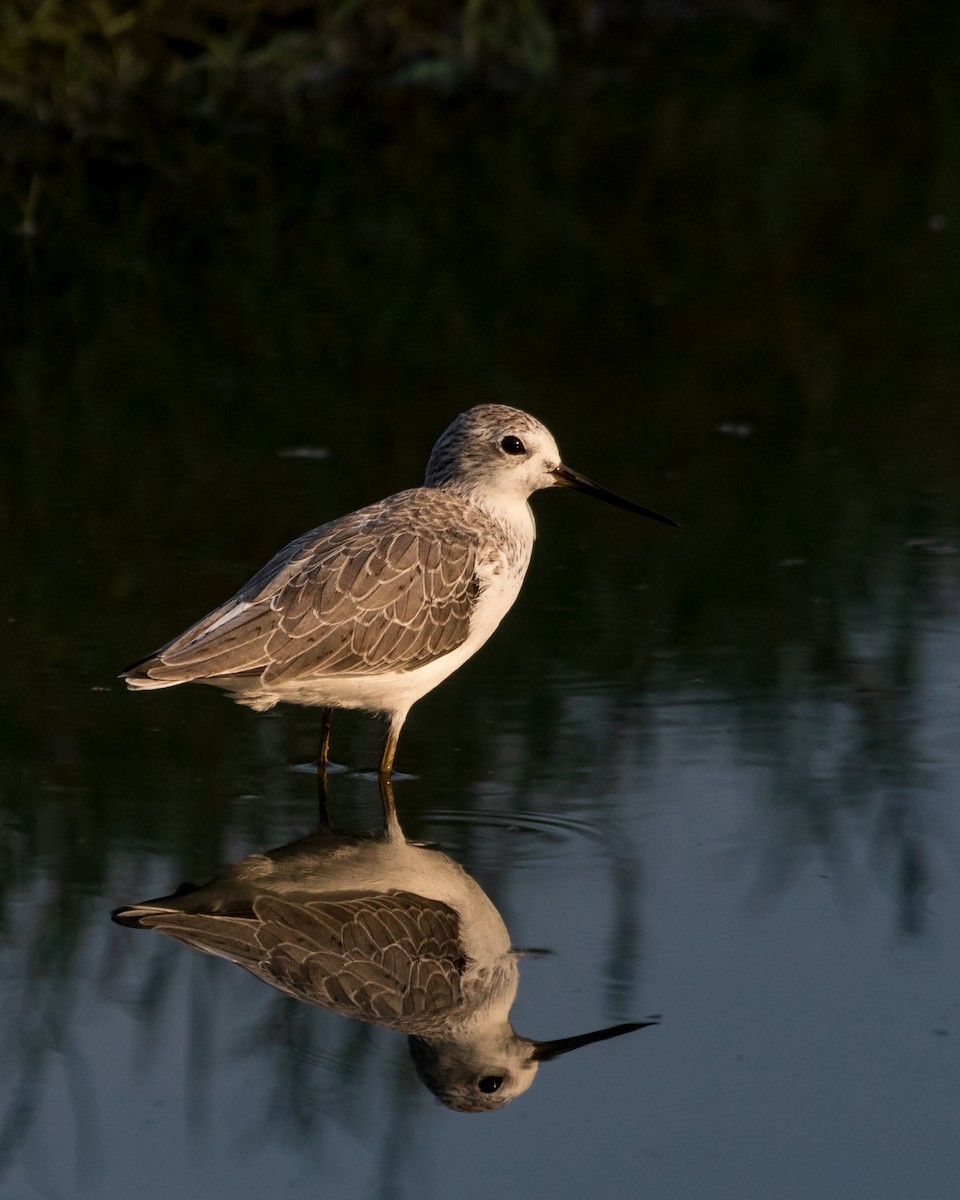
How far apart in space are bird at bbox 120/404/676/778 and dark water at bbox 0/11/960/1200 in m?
0.31

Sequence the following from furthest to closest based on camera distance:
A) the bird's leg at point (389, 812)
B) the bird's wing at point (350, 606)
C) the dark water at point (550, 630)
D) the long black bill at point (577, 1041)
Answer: the bird's wing at point (350, 606) < the bird's leg at point (389, 812) < the long black bill at point (577, 1041) < the dark water at point (550, 630)

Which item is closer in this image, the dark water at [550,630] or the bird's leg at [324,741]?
the dark water at [550,630]

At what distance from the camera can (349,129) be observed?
1388cm

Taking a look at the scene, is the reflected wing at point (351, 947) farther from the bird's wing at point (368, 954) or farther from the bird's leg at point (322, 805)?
the bird's leg at point (322, 805)

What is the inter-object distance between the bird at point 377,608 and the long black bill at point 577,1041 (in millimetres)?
1566

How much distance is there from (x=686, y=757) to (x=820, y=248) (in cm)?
632

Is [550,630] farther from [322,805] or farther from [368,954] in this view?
[368,954]

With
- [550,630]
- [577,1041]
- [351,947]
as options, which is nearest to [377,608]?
[550,630]

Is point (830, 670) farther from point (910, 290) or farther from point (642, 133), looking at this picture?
point (642, 133)

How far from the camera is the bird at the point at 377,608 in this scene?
5934 millimetres

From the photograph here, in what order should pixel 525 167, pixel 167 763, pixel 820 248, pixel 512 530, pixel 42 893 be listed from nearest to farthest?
pixel 42 893
pixel 167 763
pixel 512 530
pixel 820 248
pixel 525 167

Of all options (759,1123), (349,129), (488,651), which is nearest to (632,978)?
(759,1123)

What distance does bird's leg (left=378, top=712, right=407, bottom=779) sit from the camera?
6.09 m

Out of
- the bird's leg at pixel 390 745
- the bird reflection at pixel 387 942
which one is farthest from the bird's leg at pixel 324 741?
the bird reflection at pixel 387 942
